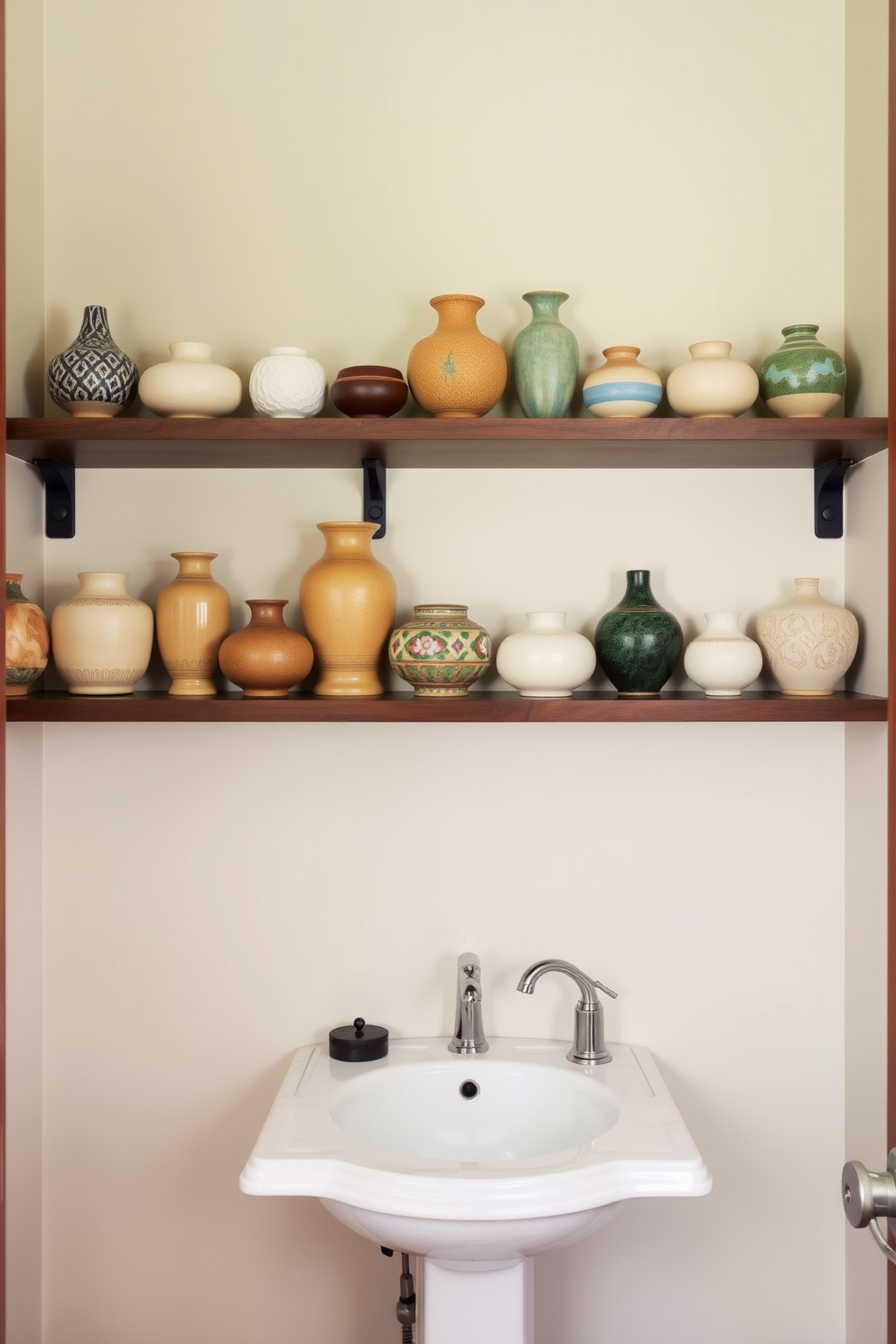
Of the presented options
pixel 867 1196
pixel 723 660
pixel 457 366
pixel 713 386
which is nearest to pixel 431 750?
pixel 723 660

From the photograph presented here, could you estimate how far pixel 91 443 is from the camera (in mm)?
1535

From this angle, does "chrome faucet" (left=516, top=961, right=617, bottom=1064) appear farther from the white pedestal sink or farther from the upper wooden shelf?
the upper wooden shelf

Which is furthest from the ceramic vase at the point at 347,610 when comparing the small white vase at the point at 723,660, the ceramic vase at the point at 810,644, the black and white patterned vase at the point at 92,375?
the ceramic vase at the point at 810,644

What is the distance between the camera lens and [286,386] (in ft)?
5.04

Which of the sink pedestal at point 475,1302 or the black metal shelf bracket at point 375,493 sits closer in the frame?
the sink pedestal at point 475,1302

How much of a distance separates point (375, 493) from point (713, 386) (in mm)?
524

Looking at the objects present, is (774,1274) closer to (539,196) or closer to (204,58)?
(539,196)

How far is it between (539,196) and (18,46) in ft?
2.64

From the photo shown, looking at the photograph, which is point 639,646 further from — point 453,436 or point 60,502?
point 60,502

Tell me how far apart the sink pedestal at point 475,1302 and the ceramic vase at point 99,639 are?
0.90 m

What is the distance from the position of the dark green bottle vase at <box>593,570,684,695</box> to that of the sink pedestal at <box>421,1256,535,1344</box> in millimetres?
790

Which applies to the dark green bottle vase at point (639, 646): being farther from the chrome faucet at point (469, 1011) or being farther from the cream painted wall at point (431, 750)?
the chrome faucet at point (469, 1011)

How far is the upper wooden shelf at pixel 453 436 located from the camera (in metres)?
1.47

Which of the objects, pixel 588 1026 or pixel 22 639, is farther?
pixel 588 1026
